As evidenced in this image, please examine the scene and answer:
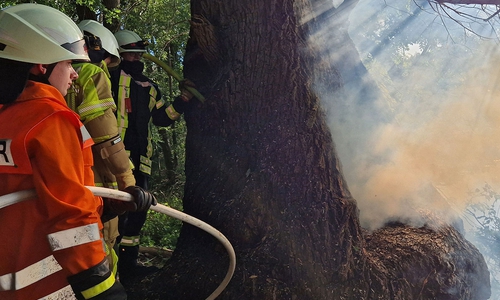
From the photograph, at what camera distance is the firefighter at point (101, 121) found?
282 cm

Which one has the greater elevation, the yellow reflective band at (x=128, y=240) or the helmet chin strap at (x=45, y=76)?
the helmet chin strap at (x=45, y=76)

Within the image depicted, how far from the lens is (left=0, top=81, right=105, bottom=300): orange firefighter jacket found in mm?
1587

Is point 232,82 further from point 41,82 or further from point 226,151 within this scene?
point 41,82

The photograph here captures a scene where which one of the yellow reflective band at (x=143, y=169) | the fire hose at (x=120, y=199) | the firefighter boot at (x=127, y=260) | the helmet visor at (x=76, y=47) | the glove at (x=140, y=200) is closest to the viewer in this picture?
the fire hose at (x=120, y=199)

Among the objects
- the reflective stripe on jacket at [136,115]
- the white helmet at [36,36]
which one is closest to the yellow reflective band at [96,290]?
the white helmet at [36,36]

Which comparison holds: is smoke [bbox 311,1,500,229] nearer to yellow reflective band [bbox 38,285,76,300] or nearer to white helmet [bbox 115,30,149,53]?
white helmet [bbox 115,30,149,53]

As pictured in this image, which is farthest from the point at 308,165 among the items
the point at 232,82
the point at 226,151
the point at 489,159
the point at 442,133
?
the point at 489,159

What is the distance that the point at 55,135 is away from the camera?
5.28 ft

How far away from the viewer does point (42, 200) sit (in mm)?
1598

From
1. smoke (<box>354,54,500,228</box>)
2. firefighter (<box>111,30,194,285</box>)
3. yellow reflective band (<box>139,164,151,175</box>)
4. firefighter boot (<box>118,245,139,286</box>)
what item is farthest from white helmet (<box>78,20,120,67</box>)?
smoke (<box>354,54,500,228</box>)

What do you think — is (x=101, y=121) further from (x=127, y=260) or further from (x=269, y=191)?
(x=127, y=260)

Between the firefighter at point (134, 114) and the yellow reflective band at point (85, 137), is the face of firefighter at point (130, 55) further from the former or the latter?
the yellow reflective band at point (85, 137)

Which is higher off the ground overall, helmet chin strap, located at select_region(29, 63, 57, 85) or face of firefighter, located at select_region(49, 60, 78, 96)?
helmet chin strap, located at select_region(29, 63, 57, 85)

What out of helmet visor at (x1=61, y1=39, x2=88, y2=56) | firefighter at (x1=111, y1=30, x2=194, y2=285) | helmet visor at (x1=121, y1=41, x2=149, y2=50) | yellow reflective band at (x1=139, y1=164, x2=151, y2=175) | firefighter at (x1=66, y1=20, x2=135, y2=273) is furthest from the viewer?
helmet visor at (x1=121, y1=41, x2=149, y2=50)
